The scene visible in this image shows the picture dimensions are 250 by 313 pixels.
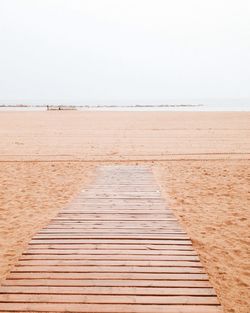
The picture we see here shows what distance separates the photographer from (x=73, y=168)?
1202 centimetres

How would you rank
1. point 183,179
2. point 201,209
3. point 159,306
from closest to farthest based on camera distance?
1. point 159,306
2. point 201,209
3. point 183,179

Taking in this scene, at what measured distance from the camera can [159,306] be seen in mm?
3498

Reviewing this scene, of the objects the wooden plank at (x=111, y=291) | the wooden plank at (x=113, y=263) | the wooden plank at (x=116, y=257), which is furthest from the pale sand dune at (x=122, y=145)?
the wooden plank at (x=111, y=291)

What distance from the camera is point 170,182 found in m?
9.73

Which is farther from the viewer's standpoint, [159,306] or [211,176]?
[211,176]

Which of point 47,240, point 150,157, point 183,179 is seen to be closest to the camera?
point 47,240

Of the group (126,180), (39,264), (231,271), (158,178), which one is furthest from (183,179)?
(39,264)

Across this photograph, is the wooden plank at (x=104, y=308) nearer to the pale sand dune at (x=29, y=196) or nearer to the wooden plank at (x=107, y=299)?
the wooden plank at (x=107, y=299)

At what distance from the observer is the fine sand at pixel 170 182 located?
16.7 ft

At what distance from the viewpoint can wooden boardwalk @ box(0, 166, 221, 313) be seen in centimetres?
354

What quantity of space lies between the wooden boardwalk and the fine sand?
0.37 meters

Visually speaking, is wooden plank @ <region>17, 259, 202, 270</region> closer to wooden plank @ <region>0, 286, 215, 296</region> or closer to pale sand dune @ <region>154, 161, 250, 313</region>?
pale sand dune @ <region>154, 161, 250, 313</region>

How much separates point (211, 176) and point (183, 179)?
0.93 meters

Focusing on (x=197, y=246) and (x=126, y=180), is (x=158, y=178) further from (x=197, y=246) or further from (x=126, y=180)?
(x=197, y=246)
